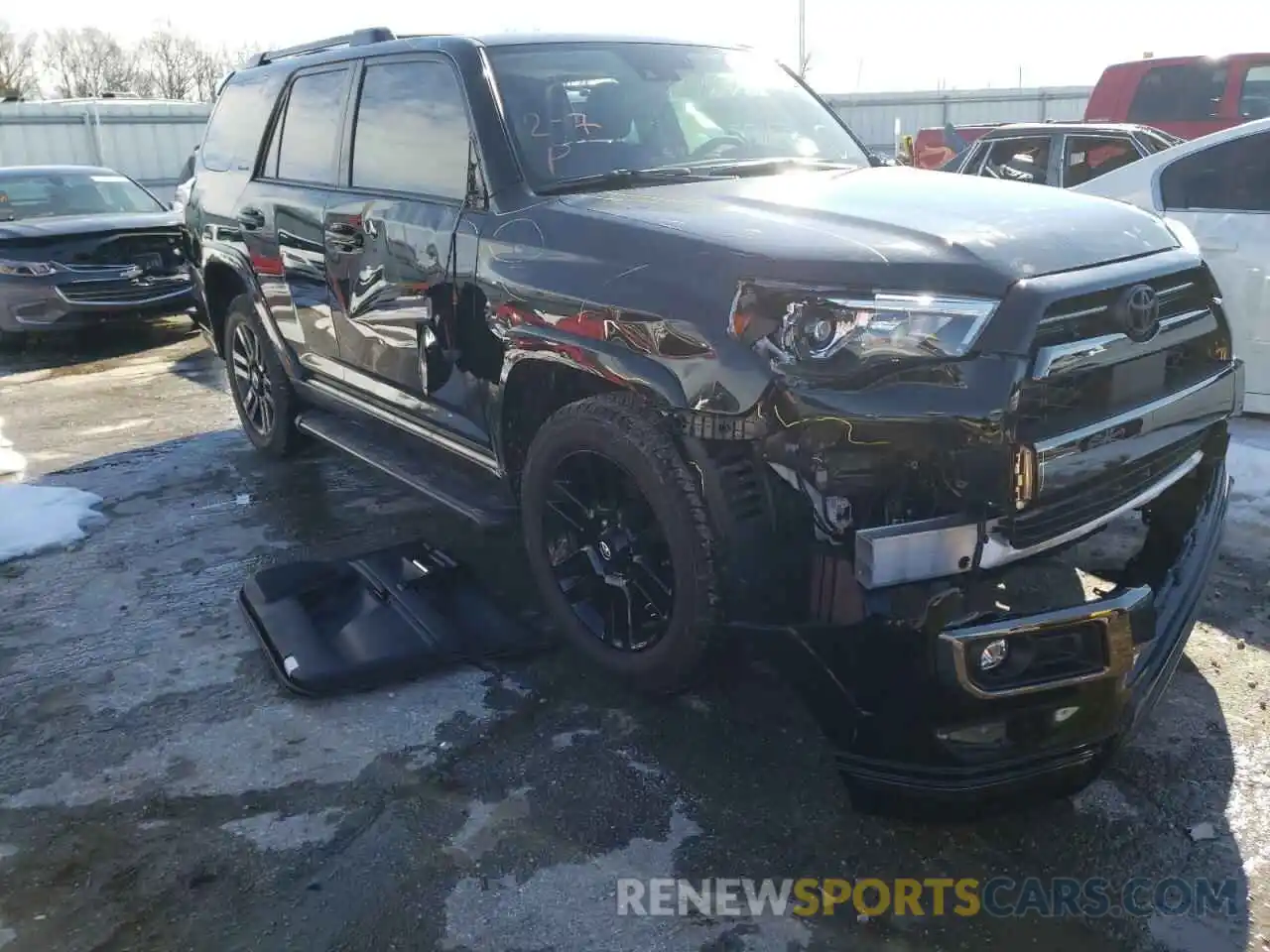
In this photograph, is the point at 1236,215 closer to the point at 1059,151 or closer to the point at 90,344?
the point at 1059,151

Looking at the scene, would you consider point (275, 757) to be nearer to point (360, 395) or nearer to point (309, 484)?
point (360, 395)

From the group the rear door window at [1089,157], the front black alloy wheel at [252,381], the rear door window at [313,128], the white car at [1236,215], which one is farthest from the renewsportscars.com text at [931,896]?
the rear door window at [1089,157]

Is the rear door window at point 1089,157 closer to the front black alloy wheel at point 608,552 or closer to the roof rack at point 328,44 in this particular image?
the roof rack at point 328,44

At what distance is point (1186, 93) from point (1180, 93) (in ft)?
0.18

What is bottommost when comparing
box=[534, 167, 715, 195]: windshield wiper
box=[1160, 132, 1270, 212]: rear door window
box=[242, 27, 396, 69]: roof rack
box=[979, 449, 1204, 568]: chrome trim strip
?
box=[979, 449, 1204, 568]: chrome trim strip

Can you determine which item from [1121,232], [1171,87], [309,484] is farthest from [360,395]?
[1171,87]

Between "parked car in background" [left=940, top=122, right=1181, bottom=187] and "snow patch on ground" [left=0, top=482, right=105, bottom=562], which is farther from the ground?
"parked car in background" [left=940, top=122, right=1181, bottom=187]

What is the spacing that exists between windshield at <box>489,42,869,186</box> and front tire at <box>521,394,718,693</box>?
0.91 metres

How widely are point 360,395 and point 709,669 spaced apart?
7.19 feet

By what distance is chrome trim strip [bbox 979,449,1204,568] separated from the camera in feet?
7.77

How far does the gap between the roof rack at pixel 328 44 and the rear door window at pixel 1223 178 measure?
12.6 feet

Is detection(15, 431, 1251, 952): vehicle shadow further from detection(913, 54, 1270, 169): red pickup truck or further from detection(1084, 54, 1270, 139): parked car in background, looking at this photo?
detection(1084, 54, 1270, 139): parked car in background

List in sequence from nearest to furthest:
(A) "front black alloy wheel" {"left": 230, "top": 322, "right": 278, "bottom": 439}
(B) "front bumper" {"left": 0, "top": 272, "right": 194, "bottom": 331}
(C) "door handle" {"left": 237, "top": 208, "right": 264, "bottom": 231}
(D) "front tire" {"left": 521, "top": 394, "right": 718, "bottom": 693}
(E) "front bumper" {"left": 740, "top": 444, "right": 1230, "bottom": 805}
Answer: (E) "front bumper" {"left": 740, "top": 444, "right": 1230, "bottom": 805} → (D) "front tire" {"left": 521, "top": 394, "right": 718, "bottom": 693} → (C) "door handle" {"left": 237, "top": 208, "right": 264, "bottom": 231} → (A) "front black alloy wheel" {"left": 230, "top": 322, "right": 278, "bottom": 439} → (B) "front bumper" {"left": 0, "top": 272, "right": 194, "bottom": 331}

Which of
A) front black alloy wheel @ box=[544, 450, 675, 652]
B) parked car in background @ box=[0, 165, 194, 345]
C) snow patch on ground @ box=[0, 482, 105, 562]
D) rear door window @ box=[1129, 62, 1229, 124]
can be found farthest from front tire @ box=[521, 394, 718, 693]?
rear door window @ box=[1129, 62, 1229, 124]
